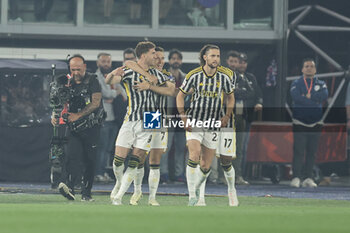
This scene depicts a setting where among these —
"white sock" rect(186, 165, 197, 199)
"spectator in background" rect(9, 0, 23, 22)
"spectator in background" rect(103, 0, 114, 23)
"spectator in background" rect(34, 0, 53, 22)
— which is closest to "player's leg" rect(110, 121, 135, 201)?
"white sock" rect(186, 165, 197, 199)

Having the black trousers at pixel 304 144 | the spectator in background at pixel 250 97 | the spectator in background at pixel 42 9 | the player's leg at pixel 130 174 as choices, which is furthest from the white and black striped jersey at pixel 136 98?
the spectator in background at pixel 42 9

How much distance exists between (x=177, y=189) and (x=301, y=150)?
2.48m

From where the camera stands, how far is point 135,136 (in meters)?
12.7

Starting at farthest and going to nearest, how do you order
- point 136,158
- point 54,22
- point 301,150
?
point 54,22 → point 301,150 → point 136,158

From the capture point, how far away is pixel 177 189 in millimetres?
16703

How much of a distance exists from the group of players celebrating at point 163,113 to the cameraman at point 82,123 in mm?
1052

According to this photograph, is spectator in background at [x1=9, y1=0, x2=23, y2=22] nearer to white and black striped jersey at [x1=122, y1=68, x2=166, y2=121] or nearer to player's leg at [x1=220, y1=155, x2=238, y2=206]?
white and black striped jersey at [x1=122, y1=68, x2=166, y2=121]

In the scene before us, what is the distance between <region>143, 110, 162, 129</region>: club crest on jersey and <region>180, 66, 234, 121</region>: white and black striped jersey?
0.43 meters

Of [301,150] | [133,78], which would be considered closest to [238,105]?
[301,150]

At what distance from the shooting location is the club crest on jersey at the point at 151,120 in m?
12.7

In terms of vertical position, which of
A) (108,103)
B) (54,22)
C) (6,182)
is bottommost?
(6,182)

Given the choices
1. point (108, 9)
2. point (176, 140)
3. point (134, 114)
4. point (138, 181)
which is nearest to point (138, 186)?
point (138, 181)

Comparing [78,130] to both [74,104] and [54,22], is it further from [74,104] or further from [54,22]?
[54,22]

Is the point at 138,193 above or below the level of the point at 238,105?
below
